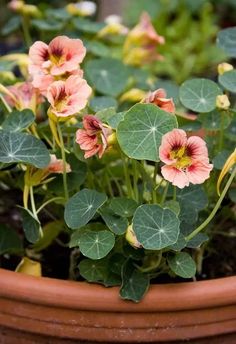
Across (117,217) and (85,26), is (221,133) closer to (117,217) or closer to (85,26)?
(117,217)

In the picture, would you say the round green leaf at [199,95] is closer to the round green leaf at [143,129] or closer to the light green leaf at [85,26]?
the round green leaf at [143,129]

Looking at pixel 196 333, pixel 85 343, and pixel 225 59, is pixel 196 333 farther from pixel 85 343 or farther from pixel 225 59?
pixel 225 59

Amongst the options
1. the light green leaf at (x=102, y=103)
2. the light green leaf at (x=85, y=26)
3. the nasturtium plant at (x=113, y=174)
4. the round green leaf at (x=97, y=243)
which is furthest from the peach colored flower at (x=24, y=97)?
the light green leaf at (x=85, y=26)

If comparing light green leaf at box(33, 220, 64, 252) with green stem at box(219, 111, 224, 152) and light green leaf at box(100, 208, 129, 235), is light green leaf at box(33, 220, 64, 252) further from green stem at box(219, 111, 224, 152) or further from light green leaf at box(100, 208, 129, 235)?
green stem at box(219, 111, 224, 152)

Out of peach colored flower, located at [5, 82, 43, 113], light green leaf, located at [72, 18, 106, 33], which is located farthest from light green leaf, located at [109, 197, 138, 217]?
light green leaf, located at [72, 18, 106, 33]

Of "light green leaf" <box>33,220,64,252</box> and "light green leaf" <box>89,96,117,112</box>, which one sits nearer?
"light green leaf" <box>33,220,64,252</box>

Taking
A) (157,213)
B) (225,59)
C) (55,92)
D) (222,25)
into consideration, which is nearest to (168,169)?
(157,213)
